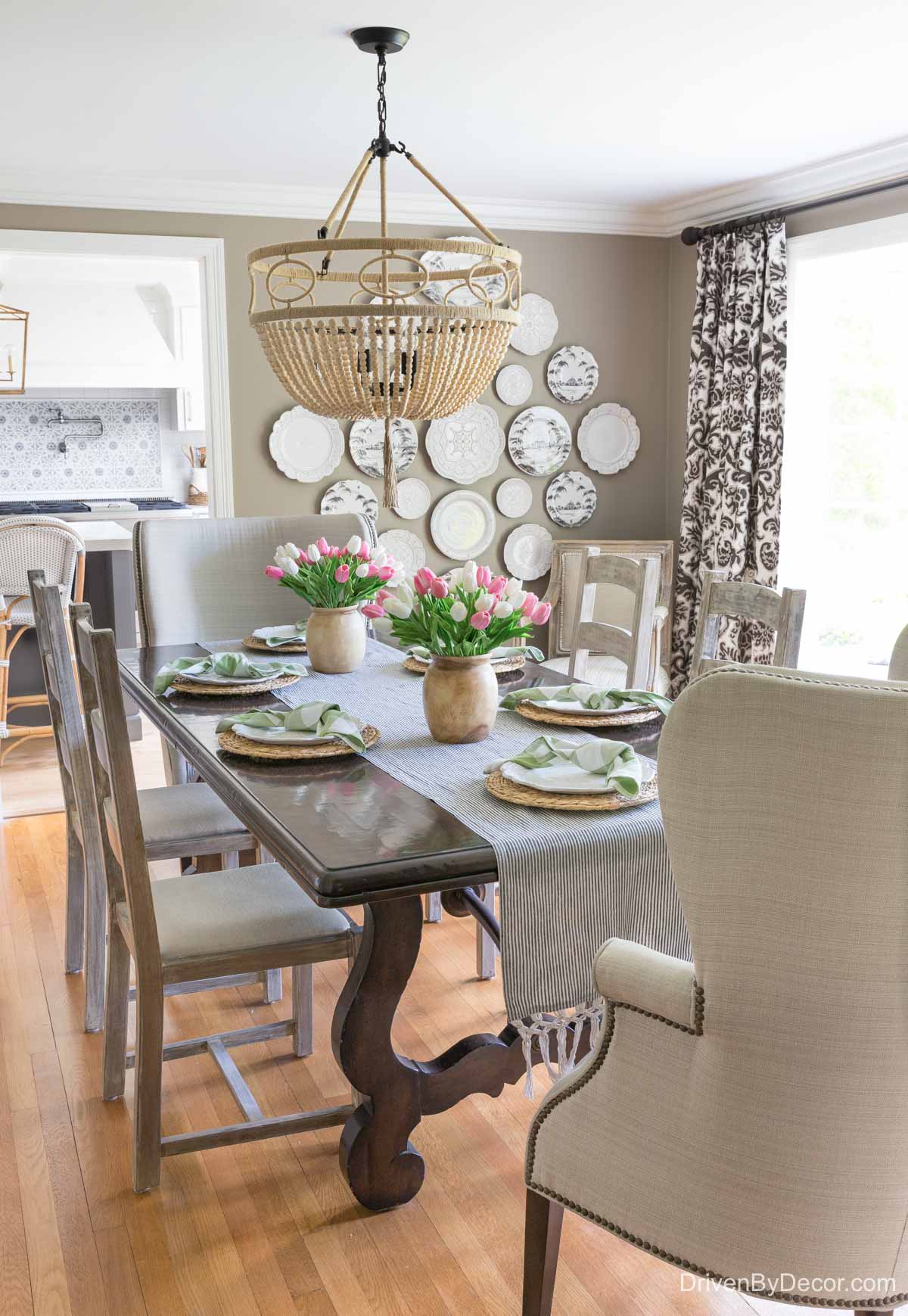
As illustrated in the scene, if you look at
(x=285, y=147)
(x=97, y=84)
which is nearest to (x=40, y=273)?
(x=285, y=147)

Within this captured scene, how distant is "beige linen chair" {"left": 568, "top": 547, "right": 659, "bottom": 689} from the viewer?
322 centimetres

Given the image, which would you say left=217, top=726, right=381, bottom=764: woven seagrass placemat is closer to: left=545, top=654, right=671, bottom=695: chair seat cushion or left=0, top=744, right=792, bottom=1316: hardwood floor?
left=0, top=744, right=792, bottom=1316: hardwood floor

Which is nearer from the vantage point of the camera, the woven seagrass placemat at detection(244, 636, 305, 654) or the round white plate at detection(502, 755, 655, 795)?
the round white plate at detection(502, 755, 655, 795)

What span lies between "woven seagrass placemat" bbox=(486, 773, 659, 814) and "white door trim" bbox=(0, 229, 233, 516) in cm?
357

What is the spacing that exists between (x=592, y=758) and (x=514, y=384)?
12.8 feet

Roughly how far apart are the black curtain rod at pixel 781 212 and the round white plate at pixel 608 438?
85 cm

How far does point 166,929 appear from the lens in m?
2.15

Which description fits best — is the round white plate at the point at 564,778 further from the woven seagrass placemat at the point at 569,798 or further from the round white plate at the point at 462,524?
the round white plate at the point at 462,524

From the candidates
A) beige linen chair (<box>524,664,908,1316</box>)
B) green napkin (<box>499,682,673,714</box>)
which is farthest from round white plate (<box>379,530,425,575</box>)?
beige linen chair (<box>524,664,908,1316</box>)

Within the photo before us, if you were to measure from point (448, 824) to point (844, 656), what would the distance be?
3.76 meters

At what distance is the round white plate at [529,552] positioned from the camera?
5773 mm

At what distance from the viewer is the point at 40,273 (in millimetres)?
8023

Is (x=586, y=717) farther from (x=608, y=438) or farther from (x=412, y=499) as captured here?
(x=608, y=438)

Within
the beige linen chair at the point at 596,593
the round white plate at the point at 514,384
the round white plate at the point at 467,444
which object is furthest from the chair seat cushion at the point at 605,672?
the round white plate at the point at 514,384
